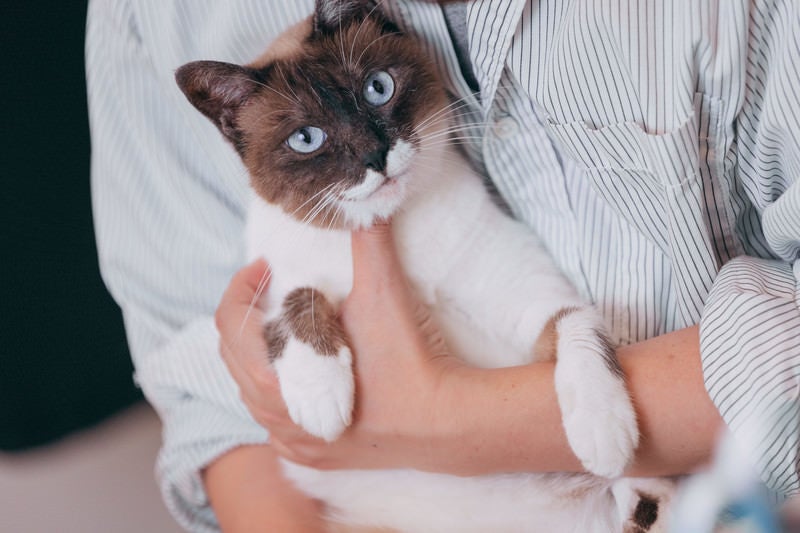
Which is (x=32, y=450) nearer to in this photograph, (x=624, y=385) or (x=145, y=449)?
(x=145, y=449)

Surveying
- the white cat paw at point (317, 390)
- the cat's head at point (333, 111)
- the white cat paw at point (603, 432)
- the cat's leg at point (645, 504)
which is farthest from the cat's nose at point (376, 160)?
the cat's leg at point (645, 504)

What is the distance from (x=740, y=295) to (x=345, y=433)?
66 cm

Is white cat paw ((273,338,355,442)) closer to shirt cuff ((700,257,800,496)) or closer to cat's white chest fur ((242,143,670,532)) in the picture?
cat's white chest fur ((242,143,670,532))

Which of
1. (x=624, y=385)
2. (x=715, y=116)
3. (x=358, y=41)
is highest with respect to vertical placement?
(x=358, y=41)

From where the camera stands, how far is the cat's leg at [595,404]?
0.94 m

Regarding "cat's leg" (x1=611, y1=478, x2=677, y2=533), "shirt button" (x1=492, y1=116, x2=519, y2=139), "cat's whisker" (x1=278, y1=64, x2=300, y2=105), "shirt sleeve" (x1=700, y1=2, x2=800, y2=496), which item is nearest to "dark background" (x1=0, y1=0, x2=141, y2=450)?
"cat's whisker" (x1=278, y1=64, x2=300, y2=105)

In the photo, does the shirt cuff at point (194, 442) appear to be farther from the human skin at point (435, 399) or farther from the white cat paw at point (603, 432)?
the white cat paw at point (603, 432)

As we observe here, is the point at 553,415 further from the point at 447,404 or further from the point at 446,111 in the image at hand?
the point at 446,111

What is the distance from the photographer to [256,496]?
1337 millimetres

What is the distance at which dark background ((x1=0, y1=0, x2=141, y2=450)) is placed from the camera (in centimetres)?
153

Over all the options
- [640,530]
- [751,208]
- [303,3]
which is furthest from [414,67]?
[640,530]

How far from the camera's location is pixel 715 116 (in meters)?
0.97

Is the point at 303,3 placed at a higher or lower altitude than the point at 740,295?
higher

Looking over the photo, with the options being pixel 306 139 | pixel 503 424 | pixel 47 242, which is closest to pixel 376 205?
pixel 306 139
